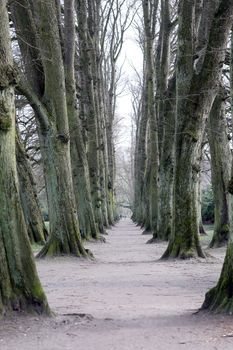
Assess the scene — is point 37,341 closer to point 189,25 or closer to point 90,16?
point 189,25

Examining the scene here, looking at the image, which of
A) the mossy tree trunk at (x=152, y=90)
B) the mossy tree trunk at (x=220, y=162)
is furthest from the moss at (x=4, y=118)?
the mossy tree trunk at (x=152, y=90)

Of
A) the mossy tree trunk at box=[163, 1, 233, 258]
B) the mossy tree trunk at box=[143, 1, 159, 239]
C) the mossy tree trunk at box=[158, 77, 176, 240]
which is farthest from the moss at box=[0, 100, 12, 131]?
the mossy tree trunk at box=[143, 1, 159, 239]

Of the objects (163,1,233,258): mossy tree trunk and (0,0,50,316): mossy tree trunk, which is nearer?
(0,0,50,316): mossy tree trunk

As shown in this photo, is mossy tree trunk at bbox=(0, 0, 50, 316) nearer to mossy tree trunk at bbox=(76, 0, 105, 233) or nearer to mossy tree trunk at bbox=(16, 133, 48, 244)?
mossy tree trunk at bbox=(16, 133, 48, 244)

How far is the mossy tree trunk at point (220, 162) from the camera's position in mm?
16250

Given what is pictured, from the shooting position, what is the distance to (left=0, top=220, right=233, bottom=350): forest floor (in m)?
5.30

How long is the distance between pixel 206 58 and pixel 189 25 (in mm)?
2739

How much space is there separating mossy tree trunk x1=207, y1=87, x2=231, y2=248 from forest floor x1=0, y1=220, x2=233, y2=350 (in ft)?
13.9

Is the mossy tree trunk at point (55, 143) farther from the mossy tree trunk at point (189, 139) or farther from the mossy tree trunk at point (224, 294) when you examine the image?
the mossy tree trunk at point (224, 294)

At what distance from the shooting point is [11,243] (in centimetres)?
632

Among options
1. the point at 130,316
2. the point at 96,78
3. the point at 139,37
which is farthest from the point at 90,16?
the point at 130,316

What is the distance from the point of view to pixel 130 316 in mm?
6586

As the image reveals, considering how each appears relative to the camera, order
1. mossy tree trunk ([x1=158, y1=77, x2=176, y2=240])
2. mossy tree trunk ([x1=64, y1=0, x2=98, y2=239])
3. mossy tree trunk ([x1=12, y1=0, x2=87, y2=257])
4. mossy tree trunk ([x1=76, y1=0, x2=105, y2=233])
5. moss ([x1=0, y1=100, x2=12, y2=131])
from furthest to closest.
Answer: mossy tree trunk ([x1=76, y1=0, x2=105, y2=233]) < mossy tree trunk ([x1=158, y1=77, x2=176, y2=240]) < mossy tree trunk ([x1=64, y1=0, x2=98, y2=239]) < mossy tree trunk ([x1=12, y1=0, x2=87, y2=257]) < moss ([x1=0, y1=100, x2=12, y2=131])

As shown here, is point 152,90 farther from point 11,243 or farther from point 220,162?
point 11,243
